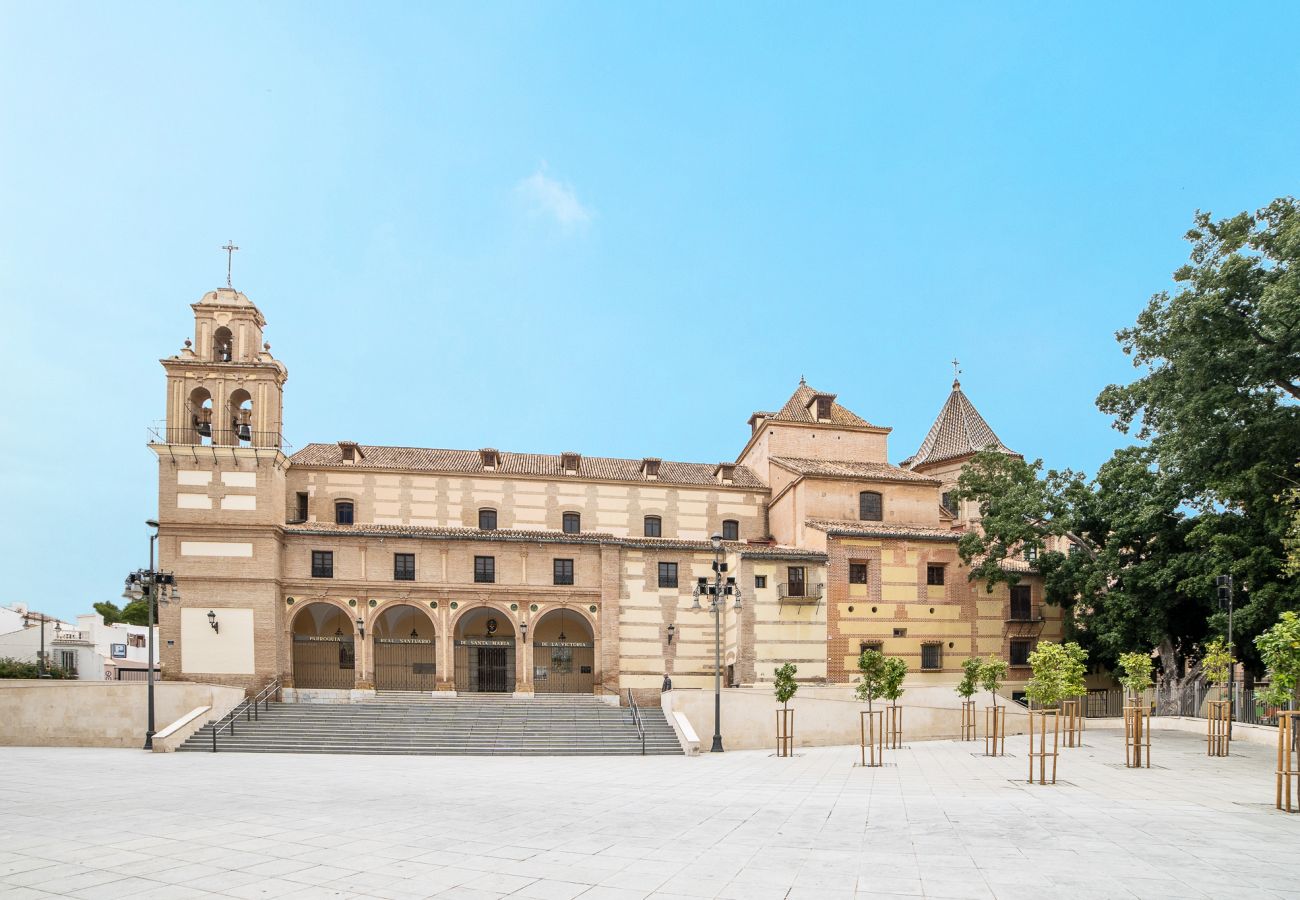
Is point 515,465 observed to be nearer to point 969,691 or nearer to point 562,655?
point 562,655

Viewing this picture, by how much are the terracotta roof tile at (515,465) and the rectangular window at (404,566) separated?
4698mm

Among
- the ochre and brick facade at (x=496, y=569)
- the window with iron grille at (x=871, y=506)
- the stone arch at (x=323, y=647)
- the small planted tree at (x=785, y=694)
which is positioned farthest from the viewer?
the window with iron grille at (x=871, y=506)

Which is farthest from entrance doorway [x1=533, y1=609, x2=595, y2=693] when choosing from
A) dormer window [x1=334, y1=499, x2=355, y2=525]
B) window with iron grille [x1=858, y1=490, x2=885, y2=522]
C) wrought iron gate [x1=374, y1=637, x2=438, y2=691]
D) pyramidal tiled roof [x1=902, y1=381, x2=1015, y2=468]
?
pyramidal tiled roof [x1=902, y1=381, x2=1015, y2=468]

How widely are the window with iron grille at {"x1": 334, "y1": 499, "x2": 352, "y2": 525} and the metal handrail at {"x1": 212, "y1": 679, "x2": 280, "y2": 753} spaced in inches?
308

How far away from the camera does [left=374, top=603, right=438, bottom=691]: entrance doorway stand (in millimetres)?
38781

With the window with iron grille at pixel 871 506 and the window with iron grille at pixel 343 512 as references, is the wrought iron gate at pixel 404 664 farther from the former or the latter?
the window with iron grille at pixel 871 506

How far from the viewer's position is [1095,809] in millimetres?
13922

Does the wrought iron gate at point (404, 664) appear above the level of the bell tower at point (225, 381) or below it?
below

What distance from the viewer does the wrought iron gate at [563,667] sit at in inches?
1588

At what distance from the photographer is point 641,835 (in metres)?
11.5

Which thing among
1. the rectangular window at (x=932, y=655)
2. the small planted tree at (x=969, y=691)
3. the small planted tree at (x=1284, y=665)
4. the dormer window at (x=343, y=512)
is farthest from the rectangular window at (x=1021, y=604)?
the dormer window at (x=343, y=512)

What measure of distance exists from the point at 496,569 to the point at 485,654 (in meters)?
4.57

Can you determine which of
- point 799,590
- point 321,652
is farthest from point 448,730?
point 799,590

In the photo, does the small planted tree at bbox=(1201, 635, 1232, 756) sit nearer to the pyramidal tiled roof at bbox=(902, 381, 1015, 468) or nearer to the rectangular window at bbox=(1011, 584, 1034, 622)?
the rectangular window at bbox=(1011, 584, 1034, 622)
